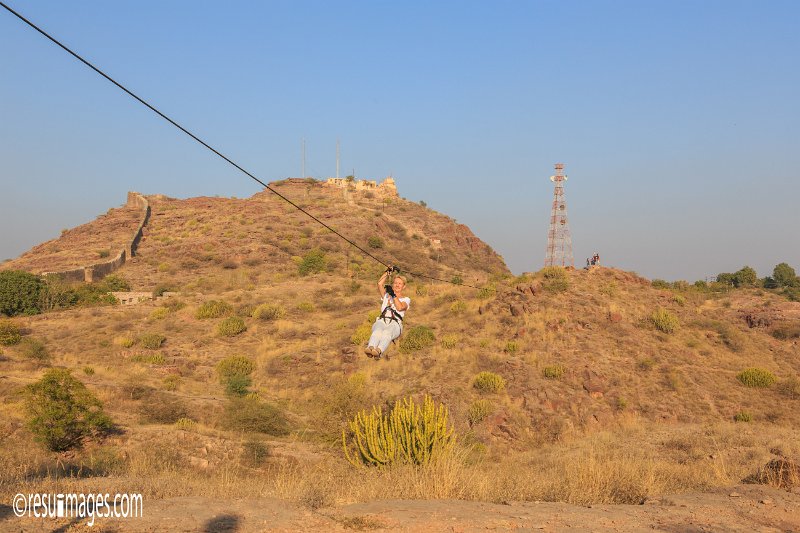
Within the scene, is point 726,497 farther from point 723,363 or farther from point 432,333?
point 432,333

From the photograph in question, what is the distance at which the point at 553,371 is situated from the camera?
81.6ft

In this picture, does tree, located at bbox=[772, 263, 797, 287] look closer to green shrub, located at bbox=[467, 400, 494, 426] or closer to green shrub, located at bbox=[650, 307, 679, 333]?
green shrub, located at bbox=[650, 307, 679, 333]

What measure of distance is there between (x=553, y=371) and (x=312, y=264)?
33.6 metres

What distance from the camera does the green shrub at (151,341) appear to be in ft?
104

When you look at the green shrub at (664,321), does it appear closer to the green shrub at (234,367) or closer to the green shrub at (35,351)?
the green shrub at (234,367)

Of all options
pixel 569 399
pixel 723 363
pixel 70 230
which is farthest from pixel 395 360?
pixel 70 230

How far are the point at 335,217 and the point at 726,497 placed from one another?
65.4 metres

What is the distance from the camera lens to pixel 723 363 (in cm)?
2664

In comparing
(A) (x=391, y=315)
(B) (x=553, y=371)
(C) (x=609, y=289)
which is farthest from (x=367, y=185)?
(A) (x=391, y=315)

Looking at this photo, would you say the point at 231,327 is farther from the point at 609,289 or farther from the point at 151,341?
the point at 609,289

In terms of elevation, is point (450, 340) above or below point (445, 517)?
above

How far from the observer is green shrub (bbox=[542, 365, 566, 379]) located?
81.4 ft

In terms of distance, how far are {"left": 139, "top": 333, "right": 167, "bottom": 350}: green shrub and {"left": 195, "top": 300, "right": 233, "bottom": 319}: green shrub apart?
488 cm

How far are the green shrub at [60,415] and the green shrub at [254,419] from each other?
13.4 ft
